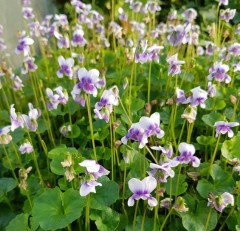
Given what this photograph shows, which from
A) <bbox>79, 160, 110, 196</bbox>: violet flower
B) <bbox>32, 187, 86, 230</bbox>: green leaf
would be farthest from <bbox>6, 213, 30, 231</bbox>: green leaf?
<bbox>79, 160, 110, 196</bbox>: violet flower

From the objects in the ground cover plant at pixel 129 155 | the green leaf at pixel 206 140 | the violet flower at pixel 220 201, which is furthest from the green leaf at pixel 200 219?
the green leaf at pixel 206 140

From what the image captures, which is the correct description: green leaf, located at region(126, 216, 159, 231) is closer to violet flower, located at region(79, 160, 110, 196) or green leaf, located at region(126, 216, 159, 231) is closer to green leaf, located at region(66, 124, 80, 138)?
violet flower, located at region(79, 160, 110, 196)

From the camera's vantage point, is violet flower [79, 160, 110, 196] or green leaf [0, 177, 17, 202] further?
green leaf [0, 177, 17, 202]

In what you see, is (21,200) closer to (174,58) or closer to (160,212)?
(160,212)

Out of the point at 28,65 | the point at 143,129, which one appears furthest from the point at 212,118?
the point at 28,65

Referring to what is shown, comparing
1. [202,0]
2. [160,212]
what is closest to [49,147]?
[160,212]

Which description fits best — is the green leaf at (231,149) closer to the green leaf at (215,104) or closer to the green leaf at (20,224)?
the green leaf at (215,104)
